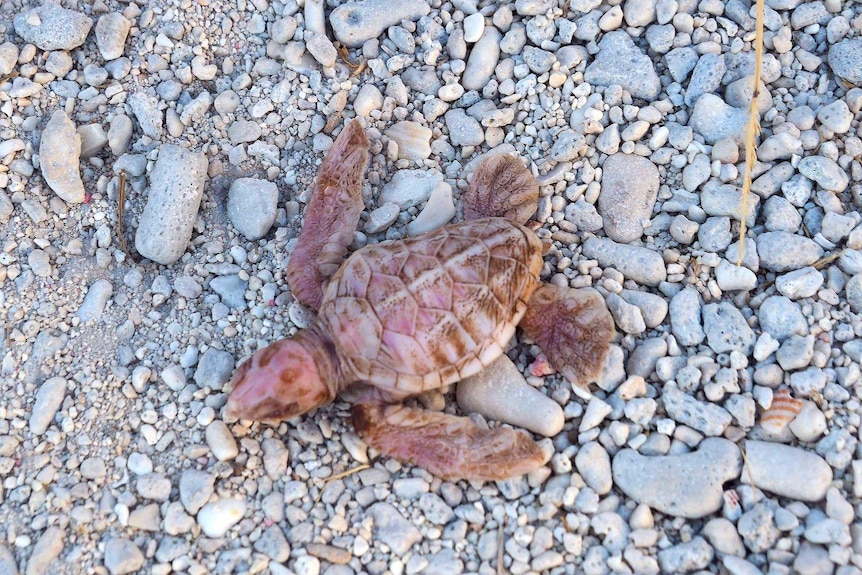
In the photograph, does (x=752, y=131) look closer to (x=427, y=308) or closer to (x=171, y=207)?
(x=427, y=308)

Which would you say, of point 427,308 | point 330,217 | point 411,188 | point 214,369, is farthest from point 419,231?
point 214,369

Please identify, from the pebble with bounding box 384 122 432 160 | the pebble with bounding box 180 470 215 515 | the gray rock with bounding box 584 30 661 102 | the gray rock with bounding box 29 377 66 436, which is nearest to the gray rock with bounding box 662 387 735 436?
the gray rock with bounding box 584 30 661 102

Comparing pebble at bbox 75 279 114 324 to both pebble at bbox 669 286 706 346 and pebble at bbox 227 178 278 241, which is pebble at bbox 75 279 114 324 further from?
pebble at bbox 669 286 706 346

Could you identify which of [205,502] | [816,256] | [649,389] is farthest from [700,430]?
[205,502]

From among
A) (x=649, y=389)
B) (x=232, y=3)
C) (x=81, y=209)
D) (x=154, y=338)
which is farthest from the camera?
(x=232, y=3)

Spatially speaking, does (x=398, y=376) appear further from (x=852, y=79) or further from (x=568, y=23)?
(x=852, y=79)

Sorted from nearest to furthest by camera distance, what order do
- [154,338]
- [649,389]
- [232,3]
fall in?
1. [649,389]
2. [154,338]
3. [232,3]

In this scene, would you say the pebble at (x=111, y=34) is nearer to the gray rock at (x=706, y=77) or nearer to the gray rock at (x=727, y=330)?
the gray rock at (x=706, y=77)
